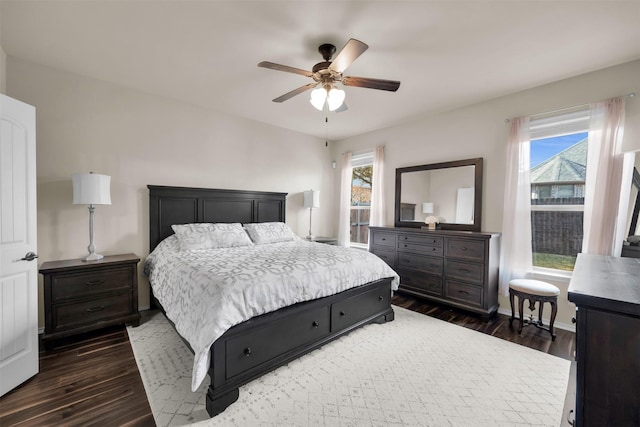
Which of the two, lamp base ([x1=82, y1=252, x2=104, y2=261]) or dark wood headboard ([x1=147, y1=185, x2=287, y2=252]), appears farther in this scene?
dark wood headboard ([x1=147, y1=185, x2=287, y2=252])

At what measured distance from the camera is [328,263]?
→ 253 cm

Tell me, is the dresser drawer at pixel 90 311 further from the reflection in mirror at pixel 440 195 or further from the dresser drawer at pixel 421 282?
the reflection in mirror at pixel 440 195

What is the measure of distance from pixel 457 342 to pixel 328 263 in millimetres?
1538

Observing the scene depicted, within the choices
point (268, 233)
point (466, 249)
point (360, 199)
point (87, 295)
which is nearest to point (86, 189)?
point (87, 295)

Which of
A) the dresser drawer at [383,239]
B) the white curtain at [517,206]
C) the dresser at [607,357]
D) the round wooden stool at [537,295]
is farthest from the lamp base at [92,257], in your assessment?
the white curtain at [517,206]

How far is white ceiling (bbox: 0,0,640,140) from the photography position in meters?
1.91

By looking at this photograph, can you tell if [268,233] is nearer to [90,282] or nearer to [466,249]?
[90,282]

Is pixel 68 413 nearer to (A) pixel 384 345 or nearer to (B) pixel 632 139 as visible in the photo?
(A) pixel 384 345

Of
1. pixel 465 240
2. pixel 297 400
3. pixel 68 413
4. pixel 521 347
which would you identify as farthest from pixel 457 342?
pixel 68 413

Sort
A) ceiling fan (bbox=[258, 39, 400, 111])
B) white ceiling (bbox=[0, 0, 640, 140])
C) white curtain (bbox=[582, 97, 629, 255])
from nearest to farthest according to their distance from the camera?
white ceiling (bbox=[0, 0, 640, 140]) < ceiling fan (bbox=[258, 39, 400, 111]) < white curtain (bbox=[582, 97, 629, 255])

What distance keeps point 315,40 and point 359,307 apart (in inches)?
101

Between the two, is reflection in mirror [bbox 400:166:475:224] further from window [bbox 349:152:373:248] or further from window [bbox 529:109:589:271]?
window [bbox 349:152:373:248]

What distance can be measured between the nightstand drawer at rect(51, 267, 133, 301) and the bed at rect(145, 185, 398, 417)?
1.02 feet

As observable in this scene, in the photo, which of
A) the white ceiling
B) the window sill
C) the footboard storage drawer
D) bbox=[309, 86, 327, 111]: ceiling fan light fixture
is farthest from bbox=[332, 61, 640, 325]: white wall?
bbox=[309, 86, 327, 111]: ceiling fan light fixture
